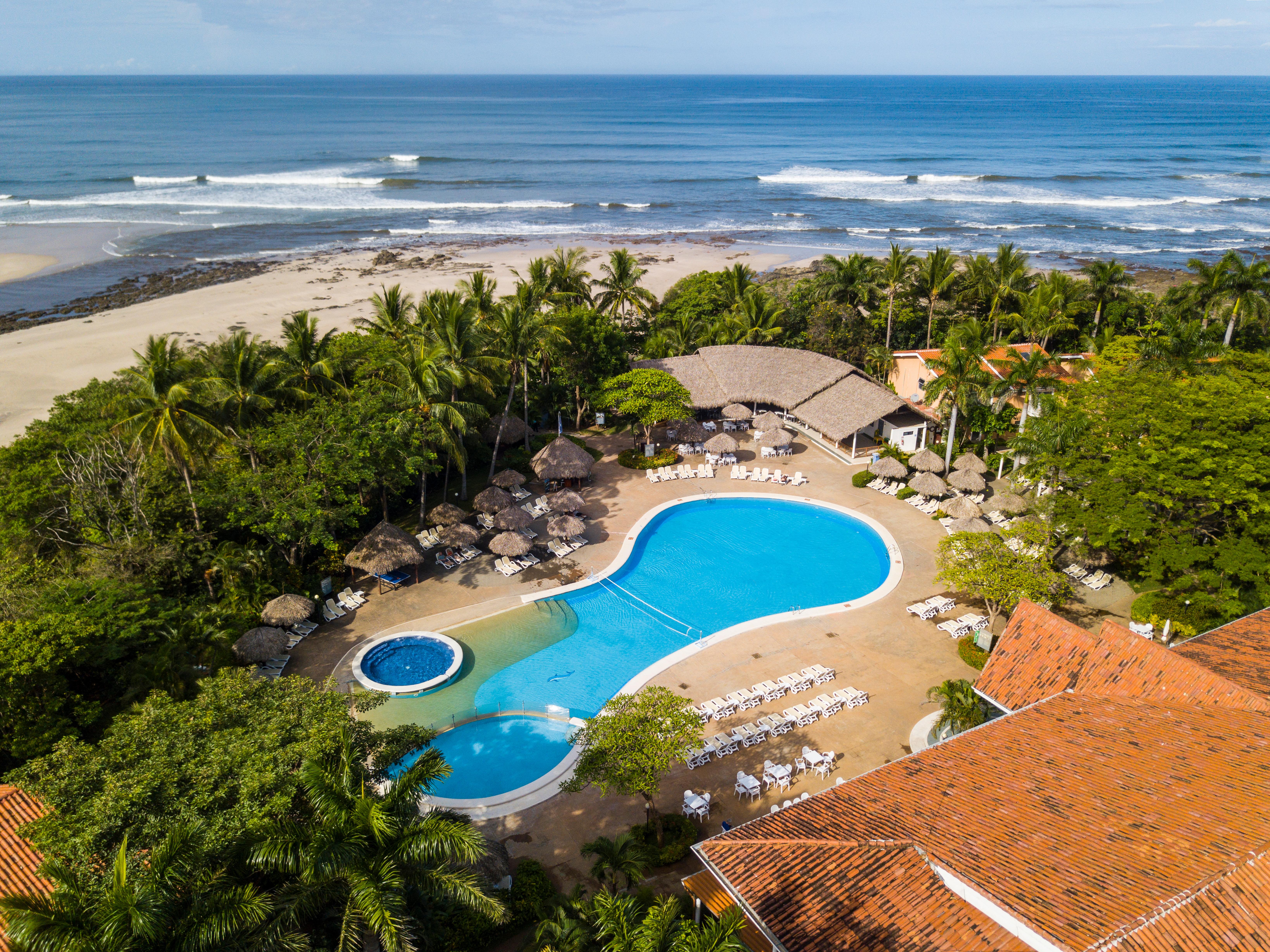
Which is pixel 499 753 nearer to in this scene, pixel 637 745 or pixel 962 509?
pixel 637 745

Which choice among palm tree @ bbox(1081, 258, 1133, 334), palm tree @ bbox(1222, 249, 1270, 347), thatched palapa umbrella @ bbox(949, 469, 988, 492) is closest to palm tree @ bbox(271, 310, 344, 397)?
thatched palapa umbrella @ bbox(949, 469, 988, 492)

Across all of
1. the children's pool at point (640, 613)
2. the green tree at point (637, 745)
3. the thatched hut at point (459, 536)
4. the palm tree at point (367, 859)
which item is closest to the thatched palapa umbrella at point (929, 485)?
the children's pool at point (640, 613)

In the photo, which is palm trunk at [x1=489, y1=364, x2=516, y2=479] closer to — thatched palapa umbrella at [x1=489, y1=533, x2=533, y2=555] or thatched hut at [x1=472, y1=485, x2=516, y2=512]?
thatched hut at [x1=472, y1=485, x2=516, y2=512]

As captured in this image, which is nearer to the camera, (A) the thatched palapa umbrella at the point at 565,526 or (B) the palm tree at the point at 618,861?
(B) the palm tree at the point at 618,861

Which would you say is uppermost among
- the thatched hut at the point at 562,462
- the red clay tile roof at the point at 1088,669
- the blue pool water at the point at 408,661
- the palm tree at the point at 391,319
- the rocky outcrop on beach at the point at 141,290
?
the palm tree at the point at 391,319

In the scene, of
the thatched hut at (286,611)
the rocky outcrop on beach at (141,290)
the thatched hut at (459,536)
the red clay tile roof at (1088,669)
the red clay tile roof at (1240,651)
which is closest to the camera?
the red clay tile roof at (1088,669)

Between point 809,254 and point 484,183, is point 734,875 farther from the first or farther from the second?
point 484,183

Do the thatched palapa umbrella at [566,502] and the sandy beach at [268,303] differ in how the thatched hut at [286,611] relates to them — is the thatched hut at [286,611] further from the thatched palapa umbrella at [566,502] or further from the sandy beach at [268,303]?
the sandy beach at [268,303]

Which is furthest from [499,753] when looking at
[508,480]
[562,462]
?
[562,462]
